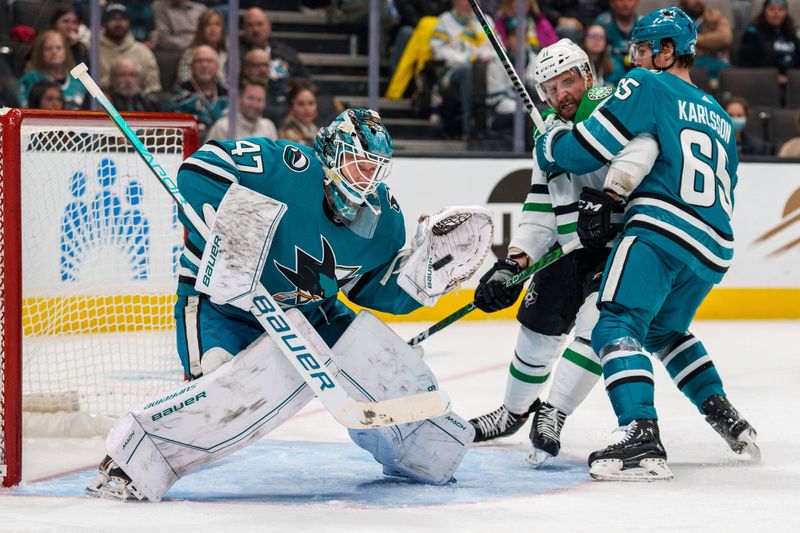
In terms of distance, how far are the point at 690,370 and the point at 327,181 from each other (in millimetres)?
1140

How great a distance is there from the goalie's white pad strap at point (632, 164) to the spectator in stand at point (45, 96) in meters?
3.38

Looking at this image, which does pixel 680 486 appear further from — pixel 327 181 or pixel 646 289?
pixel 327 181

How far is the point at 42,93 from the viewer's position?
5812 millimetres

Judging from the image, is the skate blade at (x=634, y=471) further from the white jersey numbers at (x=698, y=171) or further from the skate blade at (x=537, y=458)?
the white jersey numbers at (x=698, y=171)

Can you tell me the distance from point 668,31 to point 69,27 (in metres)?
3.50

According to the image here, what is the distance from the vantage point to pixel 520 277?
3330 mm

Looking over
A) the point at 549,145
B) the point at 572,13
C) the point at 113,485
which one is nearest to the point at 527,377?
the point at 549,145

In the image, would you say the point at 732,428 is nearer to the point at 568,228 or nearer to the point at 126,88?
the point at 568,228

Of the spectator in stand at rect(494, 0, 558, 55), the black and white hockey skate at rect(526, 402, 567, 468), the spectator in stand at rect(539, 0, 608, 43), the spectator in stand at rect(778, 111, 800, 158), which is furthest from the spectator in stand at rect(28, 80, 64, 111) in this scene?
the spectator in stand at rect(778, 111, 800, 158)

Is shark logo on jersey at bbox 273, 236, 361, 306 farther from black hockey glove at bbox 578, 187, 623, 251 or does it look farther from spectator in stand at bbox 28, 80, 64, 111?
spectator in stand at bbox 28, 80, 64, 111

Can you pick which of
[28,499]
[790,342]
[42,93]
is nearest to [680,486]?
[28,499]

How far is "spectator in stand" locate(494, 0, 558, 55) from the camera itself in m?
6.73

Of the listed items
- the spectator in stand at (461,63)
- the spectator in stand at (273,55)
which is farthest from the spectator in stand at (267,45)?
the spectator in stand at (461,63)

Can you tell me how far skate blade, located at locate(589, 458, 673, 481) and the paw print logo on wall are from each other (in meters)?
1.68
